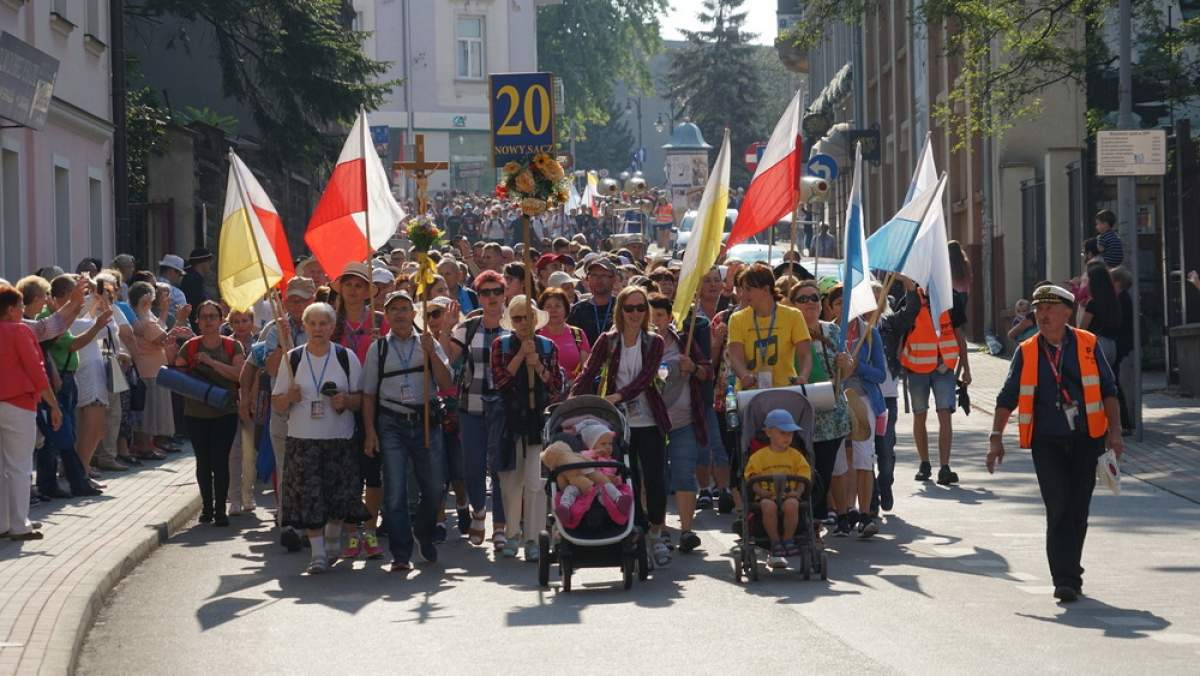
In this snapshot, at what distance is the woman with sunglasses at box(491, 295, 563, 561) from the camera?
43.9 feet

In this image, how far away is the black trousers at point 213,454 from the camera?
50.3 feet

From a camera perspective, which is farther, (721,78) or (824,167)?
(721,78)

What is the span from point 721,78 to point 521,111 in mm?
91586

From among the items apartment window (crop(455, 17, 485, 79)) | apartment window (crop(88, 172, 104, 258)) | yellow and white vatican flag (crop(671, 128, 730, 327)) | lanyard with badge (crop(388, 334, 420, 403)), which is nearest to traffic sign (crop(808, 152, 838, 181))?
apartment window (crop(88, 172, 104, 258))

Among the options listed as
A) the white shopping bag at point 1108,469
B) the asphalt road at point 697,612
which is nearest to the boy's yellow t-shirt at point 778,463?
the asphalt road at point 697,612

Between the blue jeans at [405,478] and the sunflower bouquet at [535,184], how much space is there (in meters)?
1.63

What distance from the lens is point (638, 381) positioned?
1304cm

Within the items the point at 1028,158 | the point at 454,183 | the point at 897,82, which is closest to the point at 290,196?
the point at 897,82

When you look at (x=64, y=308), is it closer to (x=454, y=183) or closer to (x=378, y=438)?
(x=378, y=438)

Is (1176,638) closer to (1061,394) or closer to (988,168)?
(1061,394)

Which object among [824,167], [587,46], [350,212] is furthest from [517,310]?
[587,46]

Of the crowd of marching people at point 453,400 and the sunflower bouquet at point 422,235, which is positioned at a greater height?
the sunflower bouquet at point 422,235

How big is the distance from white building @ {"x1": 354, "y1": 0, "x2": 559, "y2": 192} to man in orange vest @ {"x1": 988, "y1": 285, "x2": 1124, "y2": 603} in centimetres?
7018

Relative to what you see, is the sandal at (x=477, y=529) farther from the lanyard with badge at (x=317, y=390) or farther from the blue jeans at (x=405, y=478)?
the lanyard with badge at (x=317, y=390)
